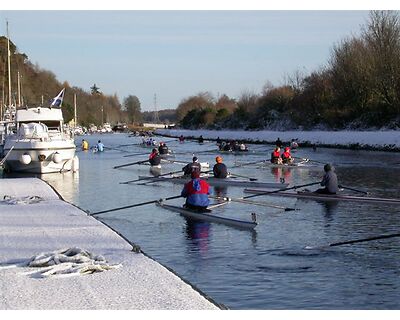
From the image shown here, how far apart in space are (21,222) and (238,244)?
206 inches

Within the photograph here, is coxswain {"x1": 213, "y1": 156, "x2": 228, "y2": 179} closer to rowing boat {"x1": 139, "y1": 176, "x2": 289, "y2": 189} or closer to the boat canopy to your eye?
rowing boat {"x1": 139, "y1": 176, "x2": 289, "y2": 189}

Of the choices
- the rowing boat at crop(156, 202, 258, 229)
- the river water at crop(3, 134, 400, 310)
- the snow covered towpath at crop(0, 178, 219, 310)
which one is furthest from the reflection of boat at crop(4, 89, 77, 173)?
the snow covered towpath at crop(0, 178, 219, 310)

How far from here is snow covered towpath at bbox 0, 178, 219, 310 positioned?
8.43 metres

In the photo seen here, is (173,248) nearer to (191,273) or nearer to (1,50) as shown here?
(191,273)

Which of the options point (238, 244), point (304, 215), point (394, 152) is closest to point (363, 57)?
point (394, 152)

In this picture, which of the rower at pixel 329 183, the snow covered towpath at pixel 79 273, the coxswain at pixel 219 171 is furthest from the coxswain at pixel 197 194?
the coxswain at pixel 219 171

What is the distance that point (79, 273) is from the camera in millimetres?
9867

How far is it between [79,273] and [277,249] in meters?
5.18

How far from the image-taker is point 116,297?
28.3 feet

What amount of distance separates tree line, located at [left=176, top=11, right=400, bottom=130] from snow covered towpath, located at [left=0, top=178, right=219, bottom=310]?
51726mm

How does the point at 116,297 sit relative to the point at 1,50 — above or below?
below

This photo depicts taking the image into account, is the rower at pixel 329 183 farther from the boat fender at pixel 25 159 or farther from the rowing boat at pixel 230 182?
the boat fender at pixel 25 159

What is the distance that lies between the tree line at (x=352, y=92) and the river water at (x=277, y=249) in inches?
1598

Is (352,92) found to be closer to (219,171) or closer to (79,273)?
(219,171)
